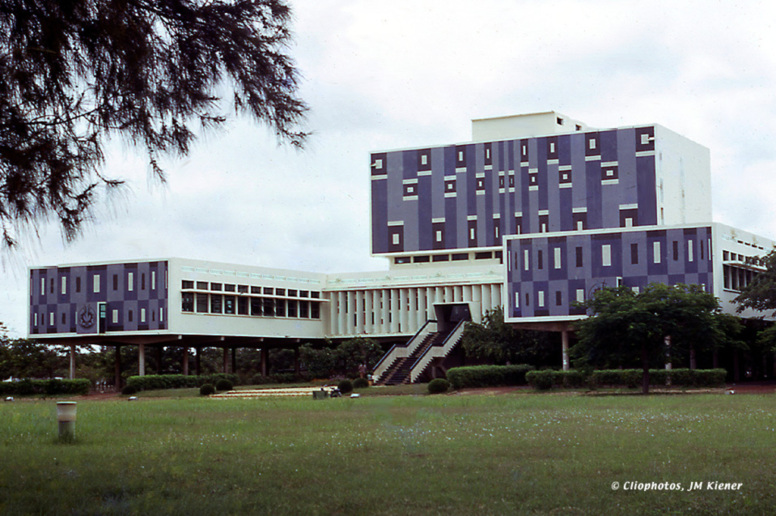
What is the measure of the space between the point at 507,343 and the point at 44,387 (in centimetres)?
2882

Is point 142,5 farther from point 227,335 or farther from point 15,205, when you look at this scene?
point 227,335

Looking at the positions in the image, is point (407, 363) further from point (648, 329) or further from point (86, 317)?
point (648, 329)

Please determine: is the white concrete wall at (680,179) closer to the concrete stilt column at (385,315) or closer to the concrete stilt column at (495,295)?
the concrete stilt column at (495,295)

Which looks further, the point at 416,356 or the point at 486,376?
the point at 416,356

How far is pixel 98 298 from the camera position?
68750mm

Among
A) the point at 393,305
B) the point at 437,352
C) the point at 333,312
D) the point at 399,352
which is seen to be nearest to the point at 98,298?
the point at 333,312

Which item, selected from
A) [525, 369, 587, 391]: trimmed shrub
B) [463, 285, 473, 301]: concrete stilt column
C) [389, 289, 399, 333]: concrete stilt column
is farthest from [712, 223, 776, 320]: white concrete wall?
[389, 289, 399, 333]: concrete stilt column

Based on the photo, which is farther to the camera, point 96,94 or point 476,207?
point 476,207

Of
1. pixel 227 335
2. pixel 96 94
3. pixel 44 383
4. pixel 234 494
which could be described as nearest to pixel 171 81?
pixel 96 94

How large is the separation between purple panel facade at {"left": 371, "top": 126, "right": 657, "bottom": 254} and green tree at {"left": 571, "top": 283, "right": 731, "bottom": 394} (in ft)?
125

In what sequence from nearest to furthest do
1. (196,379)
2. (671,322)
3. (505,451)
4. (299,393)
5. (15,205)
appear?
(15,205) < (505,451) < (671,322) < (299,393) < (196,379)

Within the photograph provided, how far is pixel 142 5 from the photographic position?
1162cm

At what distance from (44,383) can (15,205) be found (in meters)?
52.6

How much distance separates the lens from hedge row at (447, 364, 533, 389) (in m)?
54.3
